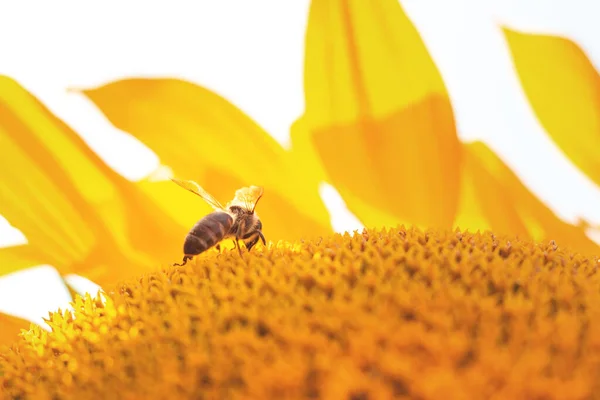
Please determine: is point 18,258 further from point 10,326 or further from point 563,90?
point 563,90

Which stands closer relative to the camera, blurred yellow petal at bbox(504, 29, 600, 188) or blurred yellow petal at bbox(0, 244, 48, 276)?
blurred yellow petal at bbox(0, 244, 48, 276)

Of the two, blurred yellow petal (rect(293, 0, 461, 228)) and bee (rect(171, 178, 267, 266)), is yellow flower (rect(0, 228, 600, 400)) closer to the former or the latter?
bee (rect(171, 178, 267, 266))

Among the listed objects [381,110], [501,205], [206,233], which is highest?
[381,110]

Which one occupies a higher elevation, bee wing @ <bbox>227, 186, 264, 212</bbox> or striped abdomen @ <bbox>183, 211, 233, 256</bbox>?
bee wing @ <bbox>227, 186, 264, 212</bbox>

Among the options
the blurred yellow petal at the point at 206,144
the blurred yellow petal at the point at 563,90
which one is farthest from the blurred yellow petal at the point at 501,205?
the blurred yellow petal at the point at 206,144

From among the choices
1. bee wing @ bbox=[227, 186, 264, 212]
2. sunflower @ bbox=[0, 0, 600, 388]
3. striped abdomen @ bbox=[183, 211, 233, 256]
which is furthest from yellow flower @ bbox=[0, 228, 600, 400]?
sunflower @ bbox=[0, 0, 600, 388]

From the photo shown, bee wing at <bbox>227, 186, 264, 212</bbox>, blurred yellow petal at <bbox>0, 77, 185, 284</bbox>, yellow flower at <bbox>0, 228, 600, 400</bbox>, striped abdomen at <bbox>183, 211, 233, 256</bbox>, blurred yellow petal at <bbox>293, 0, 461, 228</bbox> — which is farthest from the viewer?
blurred yellow petal at <bbox>293, 0, 461, 228</bbox>

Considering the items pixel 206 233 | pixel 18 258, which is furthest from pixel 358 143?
pixel 18 258

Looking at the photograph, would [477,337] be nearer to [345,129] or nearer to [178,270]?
[178,270]

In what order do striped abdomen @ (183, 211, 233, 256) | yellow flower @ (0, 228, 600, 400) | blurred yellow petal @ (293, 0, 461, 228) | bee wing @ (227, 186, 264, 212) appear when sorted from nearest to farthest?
yellow flower @ (0, 228, 600, 400) → striped abdomen @ (183, 211, 233, 256) → bee wing @ (227, 186, 264, 212) → blurred yellow petal @ (293, 0, 461, 228)
